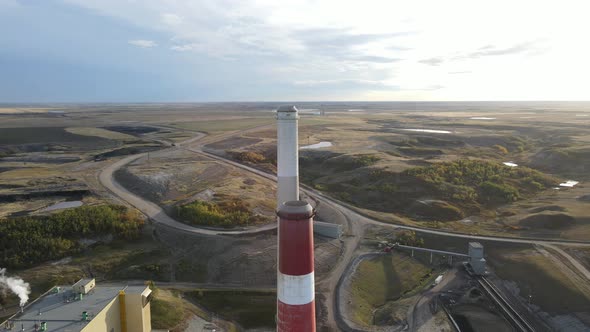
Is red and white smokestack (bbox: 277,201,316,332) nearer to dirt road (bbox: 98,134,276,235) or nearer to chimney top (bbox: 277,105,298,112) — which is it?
chimney top (bbox: 277,105,298,112)

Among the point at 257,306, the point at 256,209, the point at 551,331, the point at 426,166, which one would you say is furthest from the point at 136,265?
the point at 426,166

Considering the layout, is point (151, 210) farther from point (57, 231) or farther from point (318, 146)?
point (318, 146)

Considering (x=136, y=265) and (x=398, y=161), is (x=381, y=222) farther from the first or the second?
(x=398, y=161)

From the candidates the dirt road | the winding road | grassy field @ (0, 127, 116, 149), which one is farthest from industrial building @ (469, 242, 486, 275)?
grassy field @ (0, 127, 116, 149)

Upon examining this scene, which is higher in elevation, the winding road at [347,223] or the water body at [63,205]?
the water body at [63,205]

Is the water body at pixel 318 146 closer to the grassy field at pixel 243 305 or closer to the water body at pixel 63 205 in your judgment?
the water body at pixel 63 205

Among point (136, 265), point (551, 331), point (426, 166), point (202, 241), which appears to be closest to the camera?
point (551, 331)

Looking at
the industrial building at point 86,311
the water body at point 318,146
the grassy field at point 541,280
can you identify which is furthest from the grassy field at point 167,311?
the water body at point 318,146
